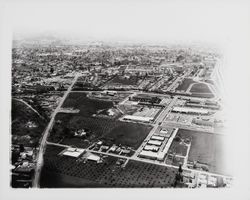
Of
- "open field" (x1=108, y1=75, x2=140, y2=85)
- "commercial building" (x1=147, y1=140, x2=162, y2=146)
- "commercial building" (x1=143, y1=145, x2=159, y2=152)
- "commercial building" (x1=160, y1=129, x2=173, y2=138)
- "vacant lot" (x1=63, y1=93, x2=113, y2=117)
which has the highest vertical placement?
"open field" (x1=108, y1=75, x2=140, y2=85)

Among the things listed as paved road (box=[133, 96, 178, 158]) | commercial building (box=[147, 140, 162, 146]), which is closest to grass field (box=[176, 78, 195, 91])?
paved road (box=[133, 96, 178, 158])

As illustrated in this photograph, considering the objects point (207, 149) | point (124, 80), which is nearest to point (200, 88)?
point (207, 149)

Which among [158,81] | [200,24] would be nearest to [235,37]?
[200,24]

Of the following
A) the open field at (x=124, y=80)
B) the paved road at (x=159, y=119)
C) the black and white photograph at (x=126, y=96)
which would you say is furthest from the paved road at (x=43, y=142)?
the paved road at (x=159, y=119)

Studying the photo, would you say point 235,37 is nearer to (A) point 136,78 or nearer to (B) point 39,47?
(A) point 136,78

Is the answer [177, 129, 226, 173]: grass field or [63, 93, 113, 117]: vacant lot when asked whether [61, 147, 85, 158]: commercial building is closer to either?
[63, 93, 113, 117]: vacant lot

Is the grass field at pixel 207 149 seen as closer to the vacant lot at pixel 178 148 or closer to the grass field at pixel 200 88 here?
the vacant lot at pixel 178 148

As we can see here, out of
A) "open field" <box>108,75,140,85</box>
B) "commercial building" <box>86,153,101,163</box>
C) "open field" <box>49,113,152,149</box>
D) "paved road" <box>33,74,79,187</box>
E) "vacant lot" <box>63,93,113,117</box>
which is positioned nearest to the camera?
"paved road" <box>33,74,79,187</box>
